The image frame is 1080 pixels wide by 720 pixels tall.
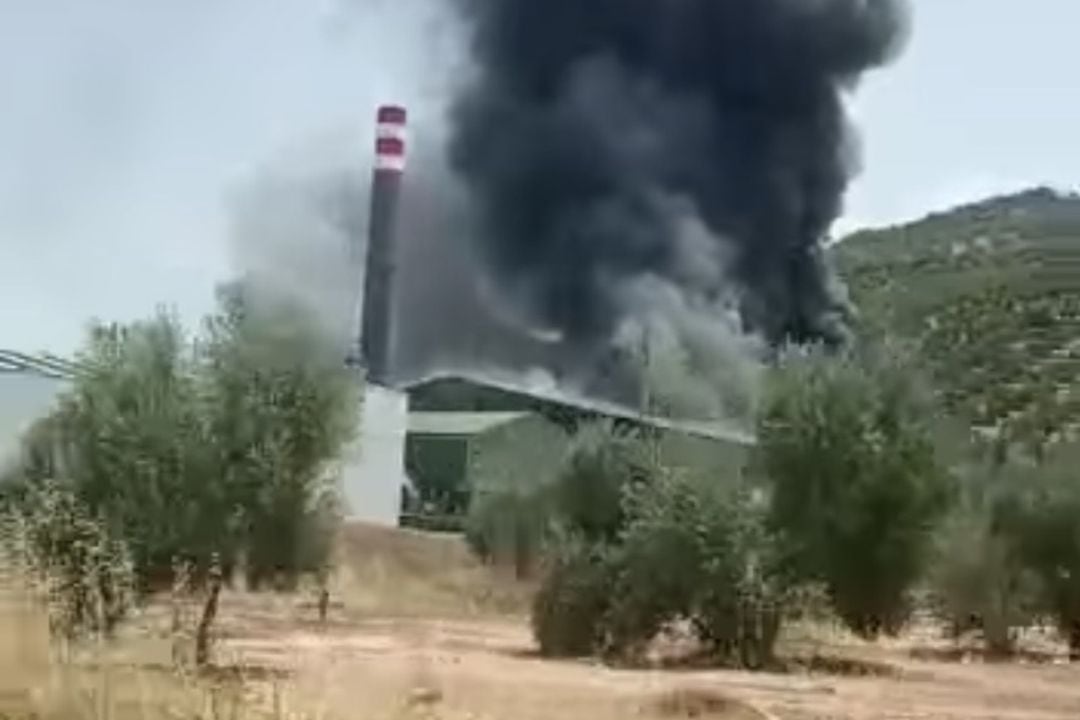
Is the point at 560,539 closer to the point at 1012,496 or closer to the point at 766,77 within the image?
the point at 1012,496

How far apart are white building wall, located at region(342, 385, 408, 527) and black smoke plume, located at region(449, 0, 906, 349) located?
1379 centimetres

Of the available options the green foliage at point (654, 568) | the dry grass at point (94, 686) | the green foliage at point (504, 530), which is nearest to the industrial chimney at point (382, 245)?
the green foliage at point (504, 530)

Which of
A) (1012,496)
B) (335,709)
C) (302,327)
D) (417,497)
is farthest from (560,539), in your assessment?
(417,497)

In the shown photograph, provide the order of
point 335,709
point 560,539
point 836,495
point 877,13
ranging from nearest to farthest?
point 335,709, point 560,539, point 836,495, point 877,13

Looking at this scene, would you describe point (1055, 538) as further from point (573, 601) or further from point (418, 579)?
point (418, 579)

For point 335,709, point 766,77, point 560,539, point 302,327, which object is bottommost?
point 335,709

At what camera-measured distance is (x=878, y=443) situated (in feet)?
119

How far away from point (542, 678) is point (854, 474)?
1386 centimetres

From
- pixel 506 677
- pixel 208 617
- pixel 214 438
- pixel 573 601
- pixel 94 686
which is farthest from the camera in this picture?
pixel 573 601

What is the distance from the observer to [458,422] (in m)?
77.3

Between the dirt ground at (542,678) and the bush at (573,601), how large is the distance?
61 cm

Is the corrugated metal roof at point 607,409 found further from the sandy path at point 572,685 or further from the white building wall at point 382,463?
the white building wall at point 382,463

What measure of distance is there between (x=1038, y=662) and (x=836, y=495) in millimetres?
4627

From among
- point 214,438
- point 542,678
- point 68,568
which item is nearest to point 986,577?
point 542,678
